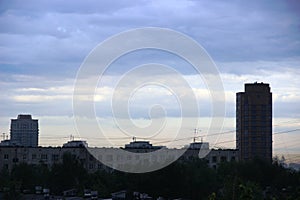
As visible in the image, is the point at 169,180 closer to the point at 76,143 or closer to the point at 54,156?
the point at 54,156

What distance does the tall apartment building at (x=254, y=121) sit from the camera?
210 feet

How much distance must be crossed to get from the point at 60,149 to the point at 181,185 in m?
21.6

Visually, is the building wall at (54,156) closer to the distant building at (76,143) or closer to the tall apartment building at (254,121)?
the distant building at (76,143)

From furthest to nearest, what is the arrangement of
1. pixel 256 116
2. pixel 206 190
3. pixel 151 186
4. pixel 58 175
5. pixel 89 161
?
pixel 256 116
pixel 89 161
pixel 58 175
pixel 206 190
pixel 151 186

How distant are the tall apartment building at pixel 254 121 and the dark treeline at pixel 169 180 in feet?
76.2

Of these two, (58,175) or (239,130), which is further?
(239,130)

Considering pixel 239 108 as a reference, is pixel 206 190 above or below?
below

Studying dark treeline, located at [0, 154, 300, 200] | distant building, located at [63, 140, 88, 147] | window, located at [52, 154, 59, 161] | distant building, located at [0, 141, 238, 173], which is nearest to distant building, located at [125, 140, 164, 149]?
distant building, located at [0, 141, 238, 173]

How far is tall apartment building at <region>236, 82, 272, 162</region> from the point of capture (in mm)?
64125

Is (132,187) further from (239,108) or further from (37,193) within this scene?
(239,108)

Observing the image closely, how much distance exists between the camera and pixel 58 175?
1459 inches

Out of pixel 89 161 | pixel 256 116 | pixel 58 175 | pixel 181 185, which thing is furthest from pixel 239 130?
pixel 181 185

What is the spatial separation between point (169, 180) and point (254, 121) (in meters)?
37.7

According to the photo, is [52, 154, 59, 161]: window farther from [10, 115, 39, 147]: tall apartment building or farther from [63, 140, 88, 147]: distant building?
[10, 115, 39, 147]: tall apartment building
